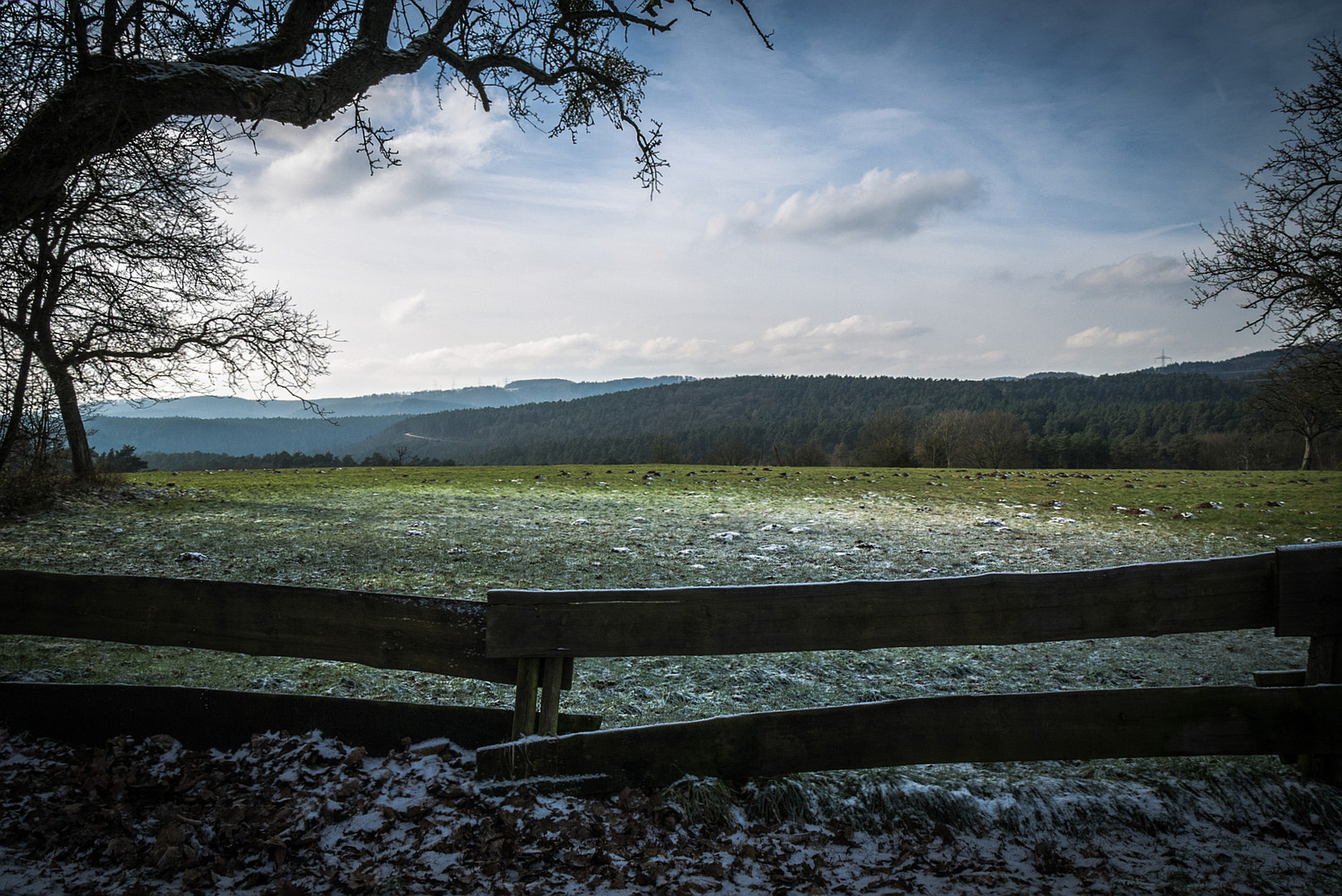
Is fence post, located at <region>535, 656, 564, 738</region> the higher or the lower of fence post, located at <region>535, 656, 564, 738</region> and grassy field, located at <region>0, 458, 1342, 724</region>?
the higher

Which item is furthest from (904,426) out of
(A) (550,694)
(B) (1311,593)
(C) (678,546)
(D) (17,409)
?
(A) (550,694)

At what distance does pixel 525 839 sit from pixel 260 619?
191 centimetres

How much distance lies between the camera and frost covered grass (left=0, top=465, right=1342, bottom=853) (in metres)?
3.34

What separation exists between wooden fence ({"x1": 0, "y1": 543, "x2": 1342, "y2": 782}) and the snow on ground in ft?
0.93

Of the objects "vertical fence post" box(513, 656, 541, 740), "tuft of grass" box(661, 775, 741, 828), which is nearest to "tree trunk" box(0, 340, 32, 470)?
"vertical fence post" box(513, 656, 541, 740)

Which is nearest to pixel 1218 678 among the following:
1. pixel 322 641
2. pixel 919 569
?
pixel 919 569

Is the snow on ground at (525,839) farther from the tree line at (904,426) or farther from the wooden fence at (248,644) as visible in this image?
the tree line at (904,426)

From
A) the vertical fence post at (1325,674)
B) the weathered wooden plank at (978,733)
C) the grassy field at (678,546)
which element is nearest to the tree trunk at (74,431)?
the grassy field at (678,546)

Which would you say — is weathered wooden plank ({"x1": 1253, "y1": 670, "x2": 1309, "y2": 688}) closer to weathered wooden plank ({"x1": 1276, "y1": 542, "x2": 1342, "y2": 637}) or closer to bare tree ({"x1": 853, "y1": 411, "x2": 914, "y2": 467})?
weathered wooden plank ({"x1": 1276, "y1": 542, "x2": 1342, "y2": 637})

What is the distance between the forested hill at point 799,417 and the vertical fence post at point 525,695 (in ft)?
151

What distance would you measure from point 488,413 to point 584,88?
166m

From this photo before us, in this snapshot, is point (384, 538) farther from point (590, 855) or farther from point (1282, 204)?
point (1282, 204)

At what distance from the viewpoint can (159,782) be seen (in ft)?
10.5

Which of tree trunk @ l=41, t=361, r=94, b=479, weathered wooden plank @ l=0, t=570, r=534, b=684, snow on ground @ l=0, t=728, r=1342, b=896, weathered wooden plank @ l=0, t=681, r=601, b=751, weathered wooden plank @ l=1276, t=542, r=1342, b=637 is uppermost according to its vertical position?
tree trunk @ l=41, t=361, r=94, b=479
